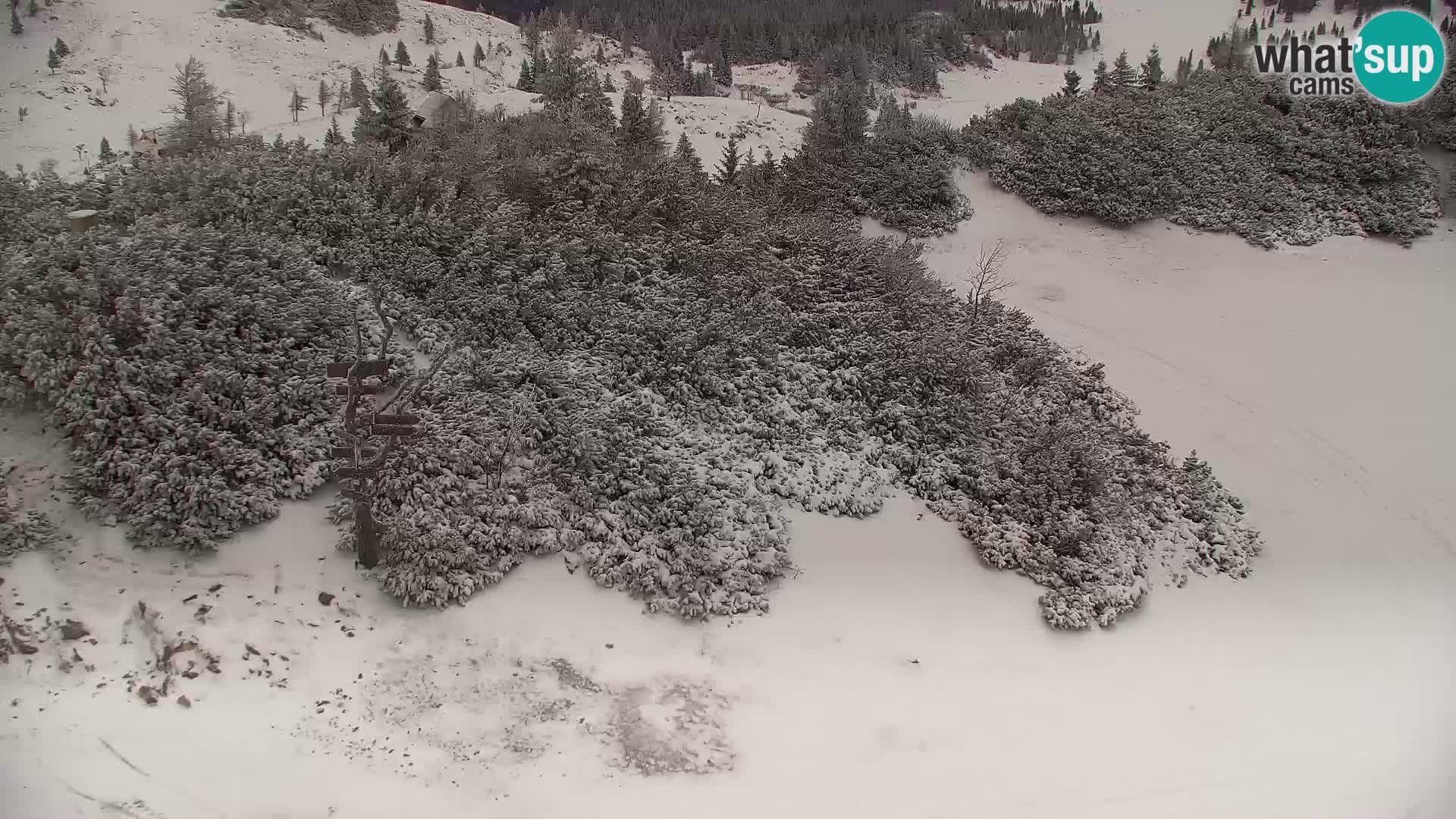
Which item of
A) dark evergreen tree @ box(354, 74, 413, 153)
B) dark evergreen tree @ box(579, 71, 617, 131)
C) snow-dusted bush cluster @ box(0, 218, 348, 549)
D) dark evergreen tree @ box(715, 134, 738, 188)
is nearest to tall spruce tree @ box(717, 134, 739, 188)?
dark evergreen tree @ box(715, 134, 738, 188)

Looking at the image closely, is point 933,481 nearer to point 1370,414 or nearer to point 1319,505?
point 1319,505

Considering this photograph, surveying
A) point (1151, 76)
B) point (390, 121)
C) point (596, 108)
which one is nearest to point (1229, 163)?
point (1151, 76)

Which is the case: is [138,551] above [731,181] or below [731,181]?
below

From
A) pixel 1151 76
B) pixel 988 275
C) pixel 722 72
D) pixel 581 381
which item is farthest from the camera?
pixel 722 72

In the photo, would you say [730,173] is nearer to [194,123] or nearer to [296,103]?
[194,123]

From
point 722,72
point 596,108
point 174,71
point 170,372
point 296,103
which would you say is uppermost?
point 722,72

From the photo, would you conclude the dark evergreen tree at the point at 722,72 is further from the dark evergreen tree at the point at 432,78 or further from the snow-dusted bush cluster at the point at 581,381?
the snow-dusted bush cluster at the point at 581,381

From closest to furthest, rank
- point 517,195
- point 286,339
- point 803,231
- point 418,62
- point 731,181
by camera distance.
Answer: point 286,339
point 517,195
point 803,231
point 731,181
point 418,62

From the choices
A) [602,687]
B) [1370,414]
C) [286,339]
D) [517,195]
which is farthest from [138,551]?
[1370,414]
